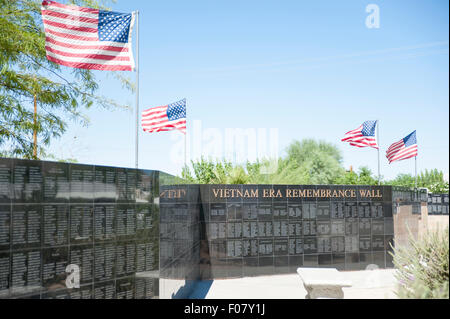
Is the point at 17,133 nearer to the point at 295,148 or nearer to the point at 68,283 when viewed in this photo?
the point at 68,283

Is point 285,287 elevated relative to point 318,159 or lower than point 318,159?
lower

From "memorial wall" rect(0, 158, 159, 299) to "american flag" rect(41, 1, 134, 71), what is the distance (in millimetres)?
2456

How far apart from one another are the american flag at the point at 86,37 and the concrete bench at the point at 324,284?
6.45m

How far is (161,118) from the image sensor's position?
1358 centimetres

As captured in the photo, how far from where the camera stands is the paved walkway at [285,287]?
35.9 feet

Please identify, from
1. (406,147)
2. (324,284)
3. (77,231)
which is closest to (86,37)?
(77,231)

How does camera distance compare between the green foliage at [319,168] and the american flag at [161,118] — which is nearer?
the american flag at [161,118]

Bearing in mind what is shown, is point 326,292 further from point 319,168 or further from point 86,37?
point 319,168

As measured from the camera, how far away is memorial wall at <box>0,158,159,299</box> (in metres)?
5.51

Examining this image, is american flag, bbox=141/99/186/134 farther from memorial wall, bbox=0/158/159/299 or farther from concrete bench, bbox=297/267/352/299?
concrete bench, bbox=297/267/352/299

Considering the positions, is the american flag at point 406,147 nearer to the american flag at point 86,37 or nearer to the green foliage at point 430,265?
the green foliage at point 430,265

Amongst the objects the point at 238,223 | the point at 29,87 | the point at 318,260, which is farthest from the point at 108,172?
the point at 318,260

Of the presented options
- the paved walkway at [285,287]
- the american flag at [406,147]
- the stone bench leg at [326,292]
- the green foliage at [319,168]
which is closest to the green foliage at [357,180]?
the green foliage at [319,168]

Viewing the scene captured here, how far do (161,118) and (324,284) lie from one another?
24.6 feet
